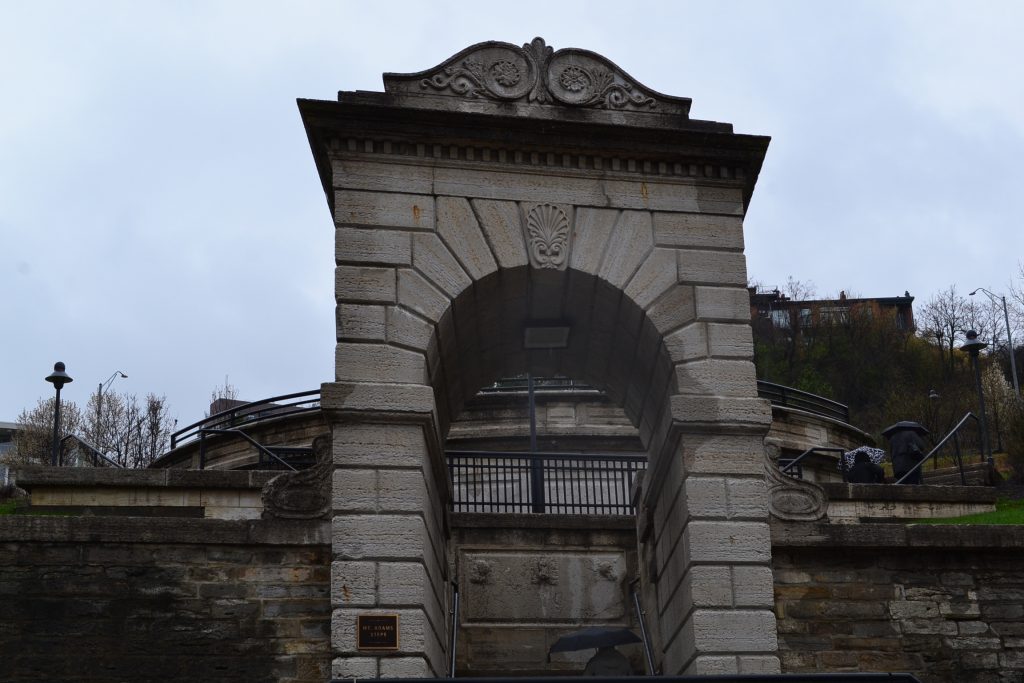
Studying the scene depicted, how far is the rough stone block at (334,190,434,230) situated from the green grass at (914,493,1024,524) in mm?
8246

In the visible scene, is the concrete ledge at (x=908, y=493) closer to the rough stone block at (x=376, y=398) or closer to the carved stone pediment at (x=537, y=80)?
the carved stone pediment at (x=537, y=80)

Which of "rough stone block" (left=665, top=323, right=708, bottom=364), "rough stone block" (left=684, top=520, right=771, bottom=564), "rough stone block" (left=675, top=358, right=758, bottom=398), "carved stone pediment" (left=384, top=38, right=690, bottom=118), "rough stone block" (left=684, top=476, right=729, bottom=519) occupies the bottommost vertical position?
"rough stone block" (left=684, top=520, right=771, bottom=564)

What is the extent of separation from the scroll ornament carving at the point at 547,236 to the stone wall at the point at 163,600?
318 centimetres

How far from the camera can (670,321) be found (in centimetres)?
1092

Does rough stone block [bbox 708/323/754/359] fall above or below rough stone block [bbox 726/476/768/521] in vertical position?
above

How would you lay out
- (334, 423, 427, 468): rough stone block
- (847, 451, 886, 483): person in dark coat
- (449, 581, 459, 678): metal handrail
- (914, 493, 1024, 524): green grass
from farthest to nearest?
(847, 451, 886, 483): person in dark coat → (914, 493, 1024, 524): green grass → (449, 581, 459, 678): metal handrail → (334, 423, 427, 468): rough stone block

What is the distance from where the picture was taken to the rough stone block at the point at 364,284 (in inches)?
413

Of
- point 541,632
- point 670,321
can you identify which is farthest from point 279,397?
point 670,321

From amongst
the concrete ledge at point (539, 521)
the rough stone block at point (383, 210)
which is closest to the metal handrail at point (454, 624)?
the concrete ledge at point (539, 521)

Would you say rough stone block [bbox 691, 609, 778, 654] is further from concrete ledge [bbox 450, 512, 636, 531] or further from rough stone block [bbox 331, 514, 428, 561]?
concrete ledge [bbox 450, 512, 636, 531]

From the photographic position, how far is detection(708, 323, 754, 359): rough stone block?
10820mm

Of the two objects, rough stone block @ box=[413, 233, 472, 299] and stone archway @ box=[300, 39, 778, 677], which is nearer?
stone archway @ box=[300, 39, 778, 677]

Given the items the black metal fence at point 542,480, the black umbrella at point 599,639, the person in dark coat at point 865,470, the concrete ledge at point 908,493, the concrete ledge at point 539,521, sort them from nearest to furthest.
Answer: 1. the black umbrella at point 599,639
2. the concrete ledge at point 539,521
3. the black metal fence at point 542,480
4. the concrete ledge at point 908,493
5. the person in dark coat at point 865,470

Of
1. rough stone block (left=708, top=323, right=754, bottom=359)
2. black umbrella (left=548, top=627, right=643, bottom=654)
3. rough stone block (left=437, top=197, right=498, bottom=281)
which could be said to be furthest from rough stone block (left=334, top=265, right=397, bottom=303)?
black umbrella (left=548, top=627, right=643, bottom=654)
